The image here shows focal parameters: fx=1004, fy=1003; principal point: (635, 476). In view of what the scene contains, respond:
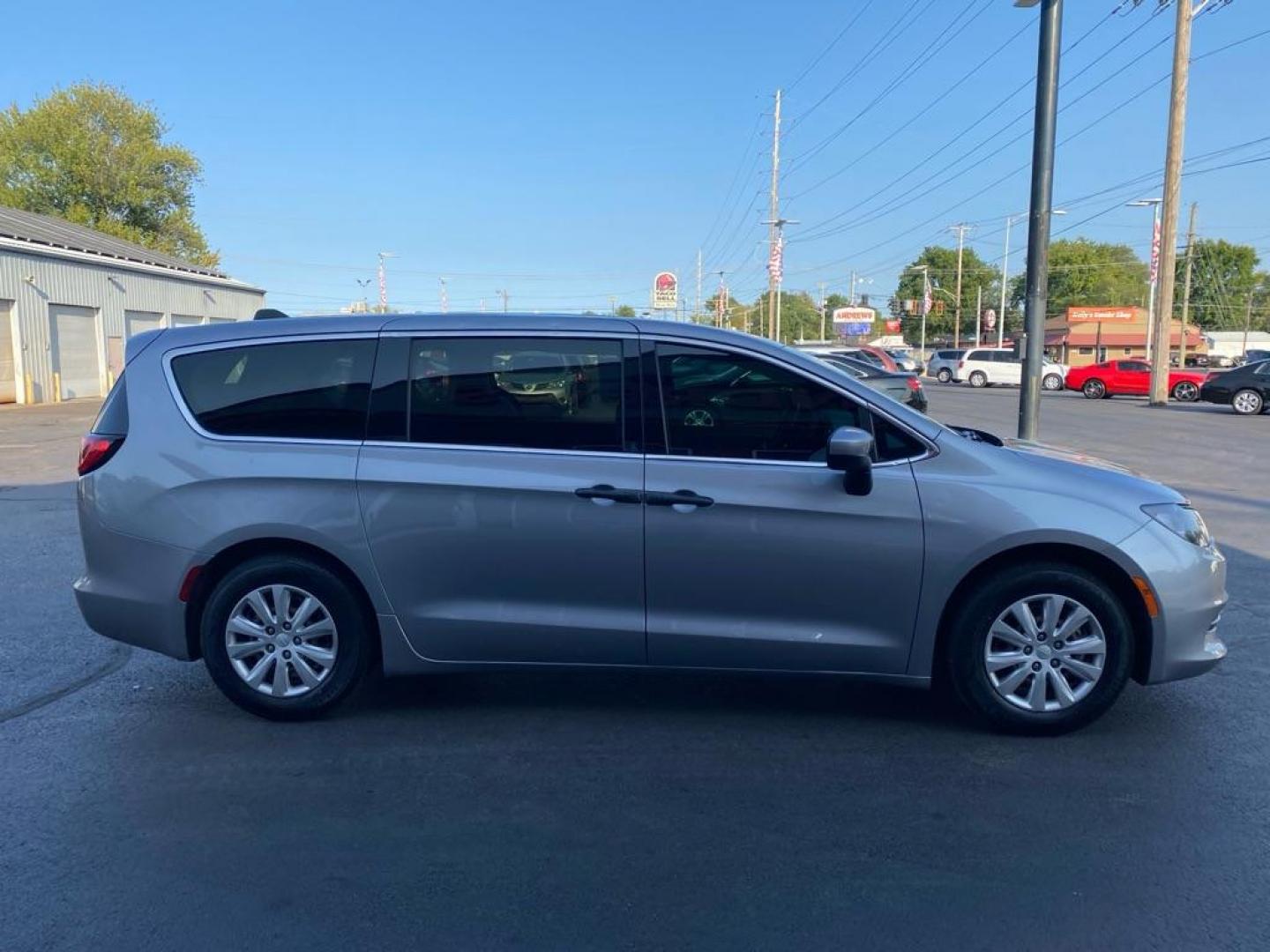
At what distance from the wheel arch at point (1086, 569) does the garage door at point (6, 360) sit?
30.2 m

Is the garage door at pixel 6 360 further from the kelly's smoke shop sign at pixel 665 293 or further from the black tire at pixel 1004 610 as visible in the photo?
the black tire at pixel 1004 610

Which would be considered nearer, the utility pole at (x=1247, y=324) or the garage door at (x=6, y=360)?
the garage door at (x=6, y=360)

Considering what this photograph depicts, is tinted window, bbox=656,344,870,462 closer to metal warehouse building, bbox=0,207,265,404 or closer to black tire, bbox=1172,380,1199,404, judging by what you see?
metal warehouse building, bbox=0,207,265,404

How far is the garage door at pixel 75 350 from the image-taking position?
3034 cm

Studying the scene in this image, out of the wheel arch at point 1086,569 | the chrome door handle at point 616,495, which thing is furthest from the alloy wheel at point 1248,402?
the chrome door handle at point 616,495

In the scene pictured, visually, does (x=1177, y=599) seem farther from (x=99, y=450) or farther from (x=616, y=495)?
(x=99, y=450)

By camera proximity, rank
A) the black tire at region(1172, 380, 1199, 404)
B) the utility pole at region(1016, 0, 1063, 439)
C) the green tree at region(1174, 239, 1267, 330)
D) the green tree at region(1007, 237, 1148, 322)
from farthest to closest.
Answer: the green tree at region(1007, 237, 1148, 322)
the green tree at region(1174, 239, 1267, 330)
the black tire at region(1172, 380, 1199, 404)
the utility pole at region(1016, 0, 1063, 439)

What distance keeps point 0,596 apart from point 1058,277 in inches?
4625

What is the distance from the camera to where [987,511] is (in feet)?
13.9

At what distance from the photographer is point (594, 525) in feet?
14.3

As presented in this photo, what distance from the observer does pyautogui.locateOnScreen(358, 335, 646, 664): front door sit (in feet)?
14.3

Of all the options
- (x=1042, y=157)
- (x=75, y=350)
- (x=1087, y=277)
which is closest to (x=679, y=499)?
(x=1042, y=157)

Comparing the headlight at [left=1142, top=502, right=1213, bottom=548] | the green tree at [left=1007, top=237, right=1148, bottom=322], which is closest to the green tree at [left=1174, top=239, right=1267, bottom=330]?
the green tree at [left=1007, top=237, right=1148, bottom=322]

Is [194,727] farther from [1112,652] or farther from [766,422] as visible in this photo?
[1112,652]
